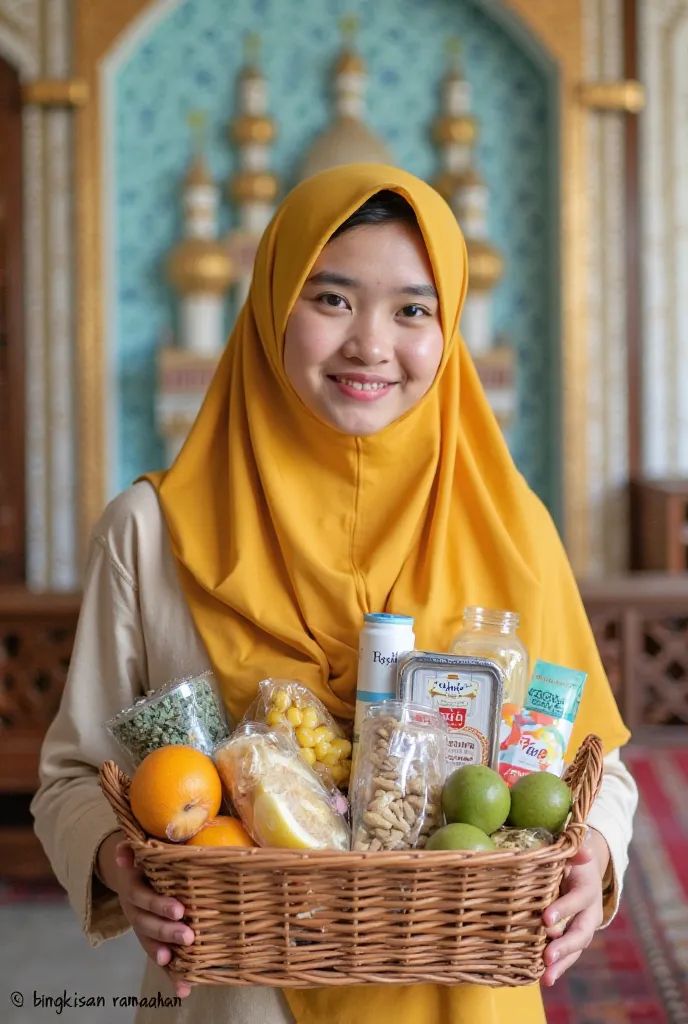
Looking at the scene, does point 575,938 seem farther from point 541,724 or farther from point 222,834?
point 222,834

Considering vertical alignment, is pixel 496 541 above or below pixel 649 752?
above

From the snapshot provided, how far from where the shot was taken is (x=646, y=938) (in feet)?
7.28

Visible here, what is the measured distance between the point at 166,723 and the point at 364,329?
40cm

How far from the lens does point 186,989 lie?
0.78 m

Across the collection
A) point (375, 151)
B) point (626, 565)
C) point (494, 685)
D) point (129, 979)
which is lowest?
point (129, 979)

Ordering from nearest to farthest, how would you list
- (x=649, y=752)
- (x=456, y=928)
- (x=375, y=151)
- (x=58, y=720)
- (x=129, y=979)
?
(x=456, y=928), (x=58, y=720), (x=129, y=979), (x=649, y=752), (x=375, y=151)

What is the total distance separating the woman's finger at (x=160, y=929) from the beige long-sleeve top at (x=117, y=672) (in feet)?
0.68

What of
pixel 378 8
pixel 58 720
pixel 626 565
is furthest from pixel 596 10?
pixel 58 720

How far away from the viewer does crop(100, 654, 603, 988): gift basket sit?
0.73 m

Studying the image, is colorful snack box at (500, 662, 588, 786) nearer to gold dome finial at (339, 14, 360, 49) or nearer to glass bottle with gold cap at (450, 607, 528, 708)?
glass bottle with gold cap at (450, 607, 528, 708)

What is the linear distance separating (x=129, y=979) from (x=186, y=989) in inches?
62.0

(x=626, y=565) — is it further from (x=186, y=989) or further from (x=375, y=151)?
(x=186, y=989)

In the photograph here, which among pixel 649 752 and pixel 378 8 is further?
pixel 378 8

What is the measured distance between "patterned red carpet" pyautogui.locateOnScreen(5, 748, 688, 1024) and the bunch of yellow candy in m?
1.37
